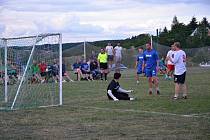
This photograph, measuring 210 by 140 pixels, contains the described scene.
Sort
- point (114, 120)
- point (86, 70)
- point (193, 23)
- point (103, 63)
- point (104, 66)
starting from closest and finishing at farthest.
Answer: point (114, 120)
point (104, 66)
point (103, 63)
point (86, 70)
point (193, 23)

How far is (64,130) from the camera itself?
10688 mm

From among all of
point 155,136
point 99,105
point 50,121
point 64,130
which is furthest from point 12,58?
point 155,136

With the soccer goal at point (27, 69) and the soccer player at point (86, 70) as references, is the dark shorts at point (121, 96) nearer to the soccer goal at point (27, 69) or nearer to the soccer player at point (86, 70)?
the soccer goal at point (27, 69)

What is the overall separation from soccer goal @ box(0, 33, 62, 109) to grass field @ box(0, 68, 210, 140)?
123 cm

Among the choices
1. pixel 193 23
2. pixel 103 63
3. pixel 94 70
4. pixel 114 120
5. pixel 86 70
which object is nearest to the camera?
pixel 114 120

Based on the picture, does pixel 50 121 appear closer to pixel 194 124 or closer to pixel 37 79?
pixel 194 124

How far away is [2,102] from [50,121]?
5609mm

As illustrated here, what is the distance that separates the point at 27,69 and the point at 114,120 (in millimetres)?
4888

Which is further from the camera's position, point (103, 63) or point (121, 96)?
point (103, 63)

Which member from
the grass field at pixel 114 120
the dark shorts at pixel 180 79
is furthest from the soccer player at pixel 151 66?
the grass field at pixel 114 120

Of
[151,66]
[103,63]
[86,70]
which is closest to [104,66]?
[103,63]

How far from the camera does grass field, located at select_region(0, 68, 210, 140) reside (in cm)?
1005

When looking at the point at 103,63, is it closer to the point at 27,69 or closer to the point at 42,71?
the point at 42,71

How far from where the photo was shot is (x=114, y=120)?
12.0 meters
